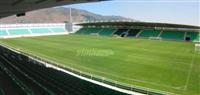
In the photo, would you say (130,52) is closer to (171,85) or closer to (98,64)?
(98,64)

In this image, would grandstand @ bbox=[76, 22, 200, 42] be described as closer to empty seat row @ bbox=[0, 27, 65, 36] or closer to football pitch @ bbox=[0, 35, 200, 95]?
empty seat row @ bbox=[0, 27, 65, 36]

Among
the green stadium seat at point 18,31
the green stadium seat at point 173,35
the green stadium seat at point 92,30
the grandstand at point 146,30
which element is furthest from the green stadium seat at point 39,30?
the green stadium seat at point 173,35

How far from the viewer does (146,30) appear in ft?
252

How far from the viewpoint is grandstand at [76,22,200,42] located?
65562 millimetres

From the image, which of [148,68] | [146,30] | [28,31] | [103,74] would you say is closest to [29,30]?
[28,31]

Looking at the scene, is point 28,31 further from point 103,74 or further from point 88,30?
point 103,74

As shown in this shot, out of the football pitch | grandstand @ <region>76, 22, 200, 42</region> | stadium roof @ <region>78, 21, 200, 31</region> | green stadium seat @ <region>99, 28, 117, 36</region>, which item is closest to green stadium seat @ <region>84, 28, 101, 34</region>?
grandstand @ <region>76, 22, 200, 42</region>

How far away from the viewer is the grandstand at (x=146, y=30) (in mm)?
65562

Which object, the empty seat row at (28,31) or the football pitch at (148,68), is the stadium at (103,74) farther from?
the empty seat row at (28,31)

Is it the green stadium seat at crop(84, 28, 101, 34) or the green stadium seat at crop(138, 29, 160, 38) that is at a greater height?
the green stadium seat at crop(138, 29, 160, 38)

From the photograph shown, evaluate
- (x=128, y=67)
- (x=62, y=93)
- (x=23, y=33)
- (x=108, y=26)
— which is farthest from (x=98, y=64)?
(x=23, y=33)

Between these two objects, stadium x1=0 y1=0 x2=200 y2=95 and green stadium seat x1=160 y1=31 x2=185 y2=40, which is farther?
green stadium seat x1=160 y1=31 x2=185 y2=40

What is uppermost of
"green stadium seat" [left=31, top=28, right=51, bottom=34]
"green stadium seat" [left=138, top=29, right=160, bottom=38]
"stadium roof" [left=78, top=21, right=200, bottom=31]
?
"stadium roof" [left=78, top=21, right=200, bottom=31]

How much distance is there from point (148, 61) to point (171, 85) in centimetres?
1226
